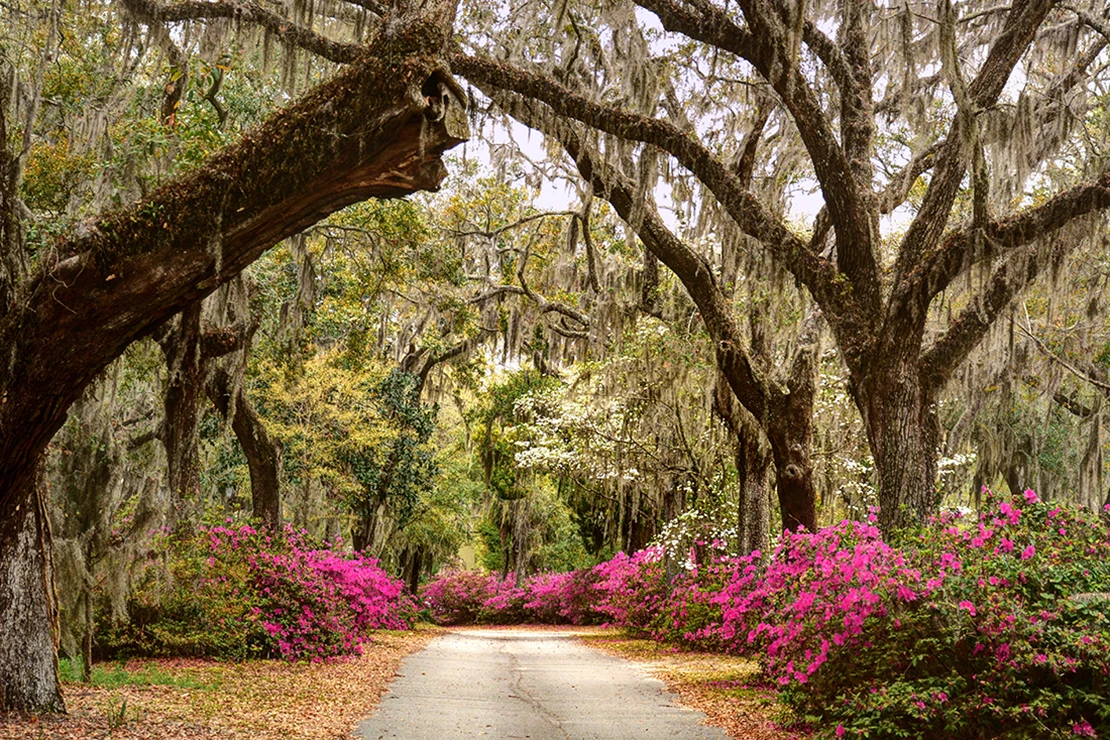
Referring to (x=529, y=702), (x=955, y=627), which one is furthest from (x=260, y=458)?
(x=955, y=627)

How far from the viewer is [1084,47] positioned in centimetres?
951

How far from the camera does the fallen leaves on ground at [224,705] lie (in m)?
6.25

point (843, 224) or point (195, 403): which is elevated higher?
point (843, 224)

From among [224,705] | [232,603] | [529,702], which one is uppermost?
[232,603]

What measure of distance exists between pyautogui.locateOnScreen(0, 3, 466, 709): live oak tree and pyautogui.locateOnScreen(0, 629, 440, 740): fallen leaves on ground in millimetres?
1629

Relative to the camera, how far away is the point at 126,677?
8.88 metres

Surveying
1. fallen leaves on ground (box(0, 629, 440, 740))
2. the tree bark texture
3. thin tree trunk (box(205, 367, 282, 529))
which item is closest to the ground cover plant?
the tree bark texture

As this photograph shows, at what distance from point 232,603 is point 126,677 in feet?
9.08

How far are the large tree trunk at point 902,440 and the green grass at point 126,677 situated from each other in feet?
21.6

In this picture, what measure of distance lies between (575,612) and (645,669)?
1346 cm

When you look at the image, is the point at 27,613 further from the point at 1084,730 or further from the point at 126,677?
the point at 1084,730

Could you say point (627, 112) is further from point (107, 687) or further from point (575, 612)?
point (575, 612)

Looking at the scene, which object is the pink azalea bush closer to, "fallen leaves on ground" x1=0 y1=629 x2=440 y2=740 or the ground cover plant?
"fallen leaves on ground" x1=0 y1=629 x2=440 y2=740

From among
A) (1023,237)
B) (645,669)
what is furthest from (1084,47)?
(645,669)
